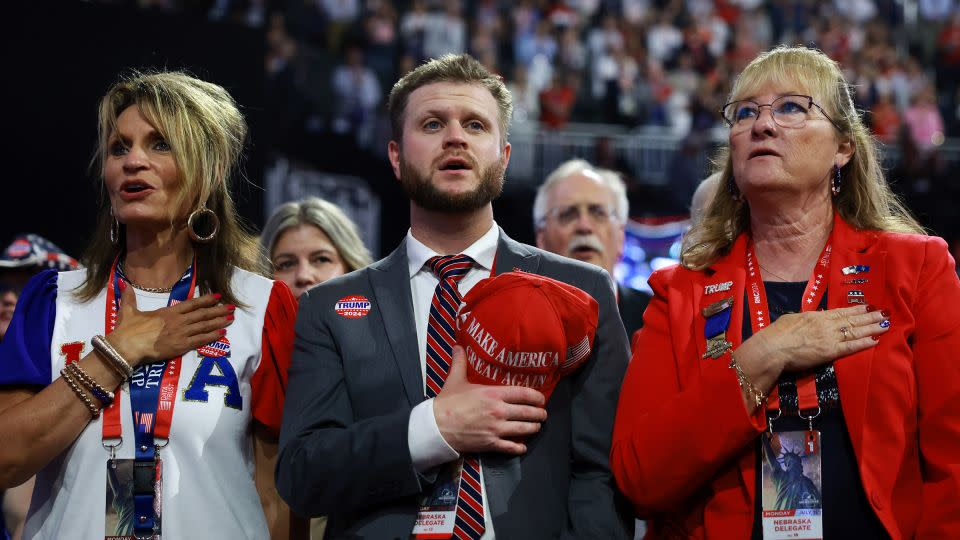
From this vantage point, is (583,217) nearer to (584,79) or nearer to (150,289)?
(150,289)

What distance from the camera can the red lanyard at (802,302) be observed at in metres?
2.50

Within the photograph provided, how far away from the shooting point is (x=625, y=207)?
4730 millimetres

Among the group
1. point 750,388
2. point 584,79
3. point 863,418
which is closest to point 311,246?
point 750,388

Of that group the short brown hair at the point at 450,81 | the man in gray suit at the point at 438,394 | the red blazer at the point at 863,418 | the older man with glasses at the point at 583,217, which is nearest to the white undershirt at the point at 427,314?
the man in gray suit at the point at 438,394

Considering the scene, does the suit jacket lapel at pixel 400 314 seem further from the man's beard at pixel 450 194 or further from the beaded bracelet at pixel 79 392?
the beaded bracelet at pixel 79 392

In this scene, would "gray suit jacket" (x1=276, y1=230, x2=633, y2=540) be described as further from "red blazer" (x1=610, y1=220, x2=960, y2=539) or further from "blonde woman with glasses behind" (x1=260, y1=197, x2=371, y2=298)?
"blonde woman with glasses behind" (x1=260, y1=197, x2=371, y2=298)

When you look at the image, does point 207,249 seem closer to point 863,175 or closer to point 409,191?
point 409,191

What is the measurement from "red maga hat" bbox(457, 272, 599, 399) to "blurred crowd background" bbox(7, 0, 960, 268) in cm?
435

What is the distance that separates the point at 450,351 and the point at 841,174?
3.71 feet

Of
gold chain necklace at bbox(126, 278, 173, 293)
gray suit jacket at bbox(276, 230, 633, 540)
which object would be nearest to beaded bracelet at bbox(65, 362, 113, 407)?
gold chain necklace at bbox(126, 278, 173, 293)

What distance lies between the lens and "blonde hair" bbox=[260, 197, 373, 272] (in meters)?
4.13

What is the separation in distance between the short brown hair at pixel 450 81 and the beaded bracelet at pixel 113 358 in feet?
2.91

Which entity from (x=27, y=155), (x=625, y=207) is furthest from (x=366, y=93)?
(x=625, y=207)

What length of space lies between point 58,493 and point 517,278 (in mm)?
1245
